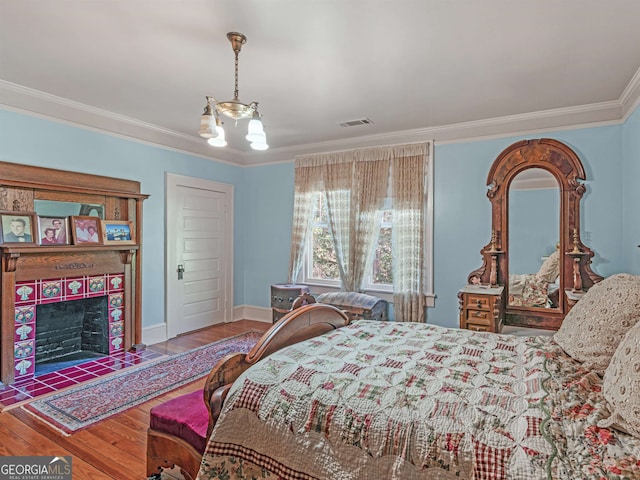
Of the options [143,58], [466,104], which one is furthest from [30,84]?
[466,104]

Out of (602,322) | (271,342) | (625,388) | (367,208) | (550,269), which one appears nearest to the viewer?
(625,388)

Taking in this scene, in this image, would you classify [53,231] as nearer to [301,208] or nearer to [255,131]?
[255,131]

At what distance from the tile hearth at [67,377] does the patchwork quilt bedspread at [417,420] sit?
7.94 feet

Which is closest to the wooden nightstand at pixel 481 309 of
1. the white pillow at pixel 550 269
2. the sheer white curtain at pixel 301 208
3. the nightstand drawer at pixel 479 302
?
the nightstand drawer at pixel 479 302

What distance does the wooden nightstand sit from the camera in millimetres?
3676

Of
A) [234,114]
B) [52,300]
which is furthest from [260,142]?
[52,300]

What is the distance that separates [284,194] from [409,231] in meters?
2.04

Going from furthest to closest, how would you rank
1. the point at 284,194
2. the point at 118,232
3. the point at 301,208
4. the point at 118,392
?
the point at 284,194 → the point at 301,208 → the point at 118,232 → the point at 118,392

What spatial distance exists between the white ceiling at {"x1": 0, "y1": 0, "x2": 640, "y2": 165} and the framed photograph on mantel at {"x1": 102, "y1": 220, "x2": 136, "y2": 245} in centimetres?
103

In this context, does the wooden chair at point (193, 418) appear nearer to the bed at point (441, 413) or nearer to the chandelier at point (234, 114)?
the bed at point (441, 413)

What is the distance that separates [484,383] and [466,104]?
2899mm

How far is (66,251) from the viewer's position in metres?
3.72

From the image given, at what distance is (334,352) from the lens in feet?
6.74

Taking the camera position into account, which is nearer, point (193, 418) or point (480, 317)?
point (193, 418)
